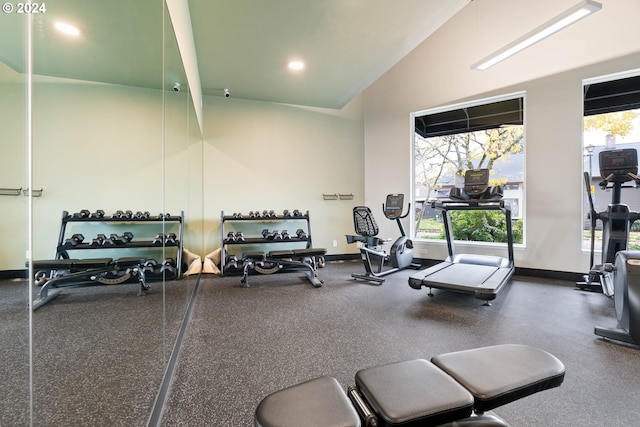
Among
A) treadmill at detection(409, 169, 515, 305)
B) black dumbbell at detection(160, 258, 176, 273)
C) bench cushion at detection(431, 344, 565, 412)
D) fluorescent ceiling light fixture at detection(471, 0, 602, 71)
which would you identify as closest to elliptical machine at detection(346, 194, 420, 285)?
treadmill at detection(409, 169, 515, 305)

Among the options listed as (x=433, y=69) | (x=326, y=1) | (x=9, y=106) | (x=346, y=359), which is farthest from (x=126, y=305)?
(x=433, y=69)

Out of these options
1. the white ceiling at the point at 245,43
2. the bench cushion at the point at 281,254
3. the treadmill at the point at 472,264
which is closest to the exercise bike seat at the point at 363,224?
the treadmill at the point at 472,264

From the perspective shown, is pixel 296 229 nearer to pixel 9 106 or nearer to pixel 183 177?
pixel 183 177

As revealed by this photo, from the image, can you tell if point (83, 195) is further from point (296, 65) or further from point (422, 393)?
point (296, 65)

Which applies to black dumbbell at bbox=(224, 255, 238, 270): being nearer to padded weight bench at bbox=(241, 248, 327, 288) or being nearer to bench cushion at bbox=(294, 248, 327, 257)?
padded weight bench at bbox=(241, 248, 327, 288)

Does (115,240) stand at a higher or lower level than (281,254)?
higher

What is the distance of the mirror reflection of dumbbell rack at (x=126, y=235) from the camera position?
0.99 metres

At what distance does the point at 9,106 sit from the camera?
71 centimetres

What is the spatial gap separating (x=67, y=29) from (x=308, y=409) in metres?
1.43

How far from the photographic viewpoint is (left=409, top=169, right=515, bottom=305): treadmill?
10.9ft

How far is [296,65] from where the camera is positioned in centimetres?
418

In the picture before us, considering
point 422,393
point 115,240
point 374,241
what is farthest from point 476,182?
point 115,240

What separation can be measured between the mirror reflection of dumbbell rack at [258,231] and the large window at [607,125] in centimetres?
441

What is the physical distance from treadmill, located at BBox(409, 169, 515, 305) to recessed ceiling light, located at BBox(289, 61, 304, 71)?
300cm
